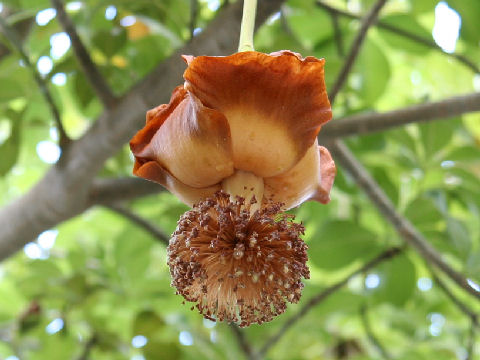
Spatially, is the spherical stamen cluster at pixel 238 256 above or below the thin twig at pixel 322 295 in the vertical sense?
above

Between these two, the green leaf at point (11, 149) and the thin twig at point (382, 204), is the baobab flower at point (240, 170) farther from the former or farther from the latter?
the green leaf at point (11, 149)

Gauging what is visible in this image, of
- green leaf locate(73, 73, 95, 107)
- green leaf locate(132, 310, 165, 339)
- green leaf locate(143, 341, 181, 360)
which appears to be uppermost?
green leaf locate(73, 73, 95, 107)

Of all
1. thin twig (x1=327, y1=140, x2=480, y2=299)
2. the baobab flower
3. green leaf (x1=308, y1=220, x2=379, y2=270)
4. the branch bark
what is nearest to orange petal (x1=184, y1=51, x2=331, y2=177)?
the baobab flower

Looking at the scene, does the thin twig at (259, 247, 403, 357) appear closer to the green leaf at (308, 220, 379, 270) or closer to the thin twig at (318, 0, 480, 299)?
the green leaf at (308, 220, 379, 270)

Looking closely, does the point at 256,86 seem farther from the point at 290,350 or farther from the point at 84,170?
the point at 290,350

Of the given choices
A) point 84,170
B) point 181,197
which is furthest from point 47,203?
point 181,197

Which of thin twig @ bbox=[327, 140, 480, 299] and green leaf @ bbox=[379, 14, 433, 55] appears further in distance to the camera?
green leaf @ bbox=[379, 14, 433, 55]

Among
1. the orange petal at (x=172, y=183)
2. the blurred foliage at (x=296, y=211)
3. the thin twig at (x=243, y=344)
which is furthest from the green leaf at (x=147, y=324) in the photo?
the orange petal at (x=172, y=183)
